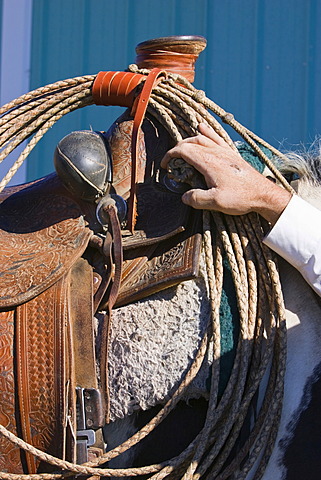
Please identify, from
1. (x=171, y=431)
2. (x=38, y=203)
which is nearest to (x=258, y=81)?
(x=38, y=203)

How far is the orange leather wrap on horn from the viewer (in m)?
1.51

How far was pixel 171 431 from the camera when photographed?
1.38 m

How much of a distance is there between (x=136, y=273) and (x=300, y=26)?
3.14 m

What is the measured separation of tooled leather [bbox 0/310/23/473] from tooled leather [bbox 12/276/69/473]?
0.05 feet

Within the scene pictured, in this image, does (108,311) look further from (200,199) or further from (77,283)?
(200,199)

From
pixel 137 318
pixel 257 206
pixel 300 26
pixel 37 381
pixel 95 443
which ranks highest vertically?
pixel 300 26

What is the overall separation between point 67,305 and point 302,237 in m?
0.47

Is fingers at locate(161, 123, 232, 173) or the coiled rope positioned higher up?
fingers at locate(161, 123, 232, 173)

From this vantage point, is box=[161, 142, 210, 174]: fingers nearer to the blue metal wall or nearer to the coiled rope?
the coiled rope

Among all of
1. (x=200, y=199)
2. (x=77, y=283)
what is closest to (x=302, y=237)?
(x=200, y=199)

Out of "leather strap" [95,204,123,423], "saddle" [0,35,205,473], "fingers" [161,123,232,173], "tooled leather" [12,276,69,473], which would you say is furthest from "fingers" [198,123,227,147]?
"tooled leather" [12,276,69,473]

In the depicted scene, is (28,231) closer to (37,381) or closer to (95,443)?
(37,381)

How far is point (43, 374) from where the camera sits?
1314mm

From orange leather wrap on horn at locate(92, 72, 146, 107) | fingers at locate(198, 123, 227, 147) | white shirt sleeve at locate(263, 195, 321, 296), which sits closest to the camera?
white shirt sleeve at locate(263, 195, 321, 296)
